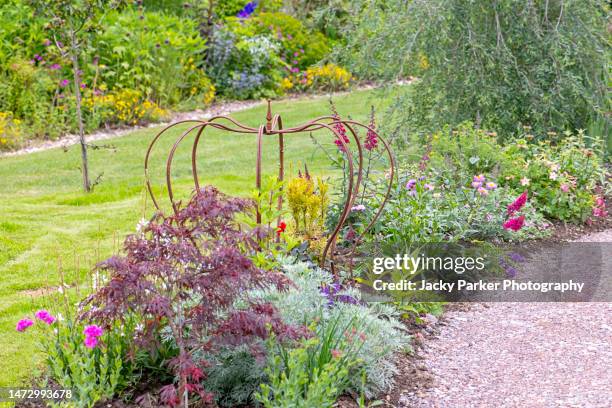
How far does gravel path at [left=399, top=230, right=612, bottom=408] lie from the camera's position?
348 centimetres

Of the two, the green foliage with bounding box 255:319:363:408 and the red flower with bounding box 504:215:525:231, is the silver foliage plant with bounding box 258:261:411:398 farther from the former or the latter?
the red flower with bounding box 504:215:525:231

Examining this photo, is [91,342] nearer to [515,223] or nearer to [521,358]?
[521,358]

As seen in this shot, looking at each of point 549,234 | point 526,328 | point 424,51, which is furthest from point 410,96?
point 526,328

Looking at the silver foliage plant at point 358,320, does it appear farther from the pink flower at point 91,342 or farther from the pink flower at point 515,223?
the pink flower at point 515,223

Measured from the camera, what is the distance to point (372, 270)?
455 centimetres

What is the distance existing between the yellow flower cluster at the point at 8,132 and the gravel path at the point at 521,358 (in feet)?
20.9

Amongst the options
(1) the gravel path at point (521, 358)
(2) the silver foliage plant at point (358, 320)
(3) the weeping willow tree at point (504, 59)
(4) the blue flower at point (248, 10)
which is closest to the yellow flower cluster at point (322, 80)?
(4) the blue flower at point (248, 10)

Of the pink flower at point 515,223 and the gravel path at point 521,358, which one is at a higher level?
the pink flower at point 515,223

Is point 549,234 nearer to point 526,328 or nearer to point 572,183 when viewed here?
point 572,183

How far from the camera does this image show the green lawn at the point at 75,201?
15.1ft

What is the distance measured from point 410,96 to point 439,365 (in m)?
4.43

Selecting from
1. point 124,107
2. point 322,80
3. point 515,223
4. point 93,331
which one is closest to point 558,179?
point 515,223

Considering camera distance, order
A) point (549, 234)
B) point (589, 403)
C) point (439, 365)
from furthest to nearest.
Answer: point (549, 234) < point (439, 365) < point (589, 403)

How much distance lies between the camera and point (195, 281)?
2.99m
